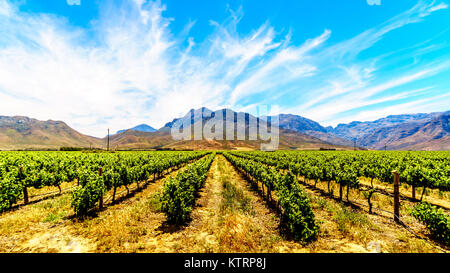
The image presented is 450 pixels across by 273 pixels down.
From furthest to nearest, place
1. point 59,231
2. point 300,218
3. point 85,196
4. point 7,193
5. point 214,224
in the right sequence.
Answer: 1. point 7,193
2. point 85,196
3. point 214,224
4. point 59,231
5. point 300,218

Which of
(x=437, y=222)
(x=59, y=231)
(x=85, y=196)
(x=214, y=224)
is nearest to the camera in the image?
(x=437, y=222)

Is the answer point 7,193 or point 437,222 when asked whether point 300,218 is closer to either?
point 437,222

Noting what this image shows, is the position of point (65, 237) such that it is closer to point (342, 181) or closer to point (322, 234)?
point (322, 234)

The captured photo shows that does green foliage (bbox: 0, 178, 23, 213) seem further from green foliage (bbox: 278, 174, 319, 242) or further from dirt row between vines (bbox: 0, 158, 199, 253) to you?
green foliage (bbox: 278, 174, 319, 242)

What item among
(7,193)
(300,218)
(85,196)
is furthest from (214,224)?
(7,193)

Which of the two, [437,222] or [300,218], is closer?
[437,222]

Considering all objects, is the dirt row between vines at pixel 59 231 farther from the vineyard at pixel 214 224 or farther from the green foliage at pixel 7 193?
the green foliage at pixel 7 193

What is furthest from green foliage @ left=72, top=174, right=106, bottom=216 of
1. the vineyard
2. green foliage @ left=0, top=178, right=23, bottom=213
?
green foliage @ left=0, top=178, right=23, bottom=213

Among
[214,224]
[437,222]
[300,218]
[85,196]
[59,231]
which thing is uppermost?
[85,196]

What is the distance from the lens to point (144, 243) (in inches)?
287

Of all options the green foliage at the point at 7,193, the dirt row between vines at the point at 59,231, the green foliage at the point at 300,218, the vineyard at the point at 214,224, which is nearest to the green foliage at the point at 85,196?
the vineyard at the point at 214,224

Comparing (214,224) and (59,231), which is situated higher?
(59,231)
